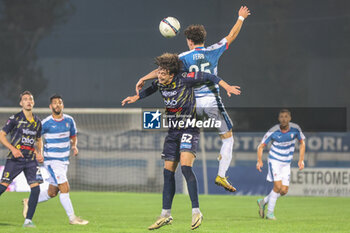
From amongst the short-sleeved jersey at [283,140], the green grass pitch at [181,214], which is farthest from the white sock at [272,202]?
the short-sleeved jersey at [283,140]

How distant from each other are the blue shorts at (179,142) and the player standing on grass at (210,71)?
37 centimetres

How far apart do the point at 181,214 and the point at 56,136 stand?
10.3 feet

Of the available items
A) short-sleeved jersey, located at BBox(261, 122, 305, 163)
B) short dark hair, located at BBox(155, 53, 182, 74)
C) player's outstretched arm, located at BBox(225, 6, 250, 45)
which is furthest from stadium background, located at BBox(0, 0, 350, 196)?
short dark hair, located at BBox(155, 53, 182, 74)

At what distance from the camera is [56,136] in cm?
1143

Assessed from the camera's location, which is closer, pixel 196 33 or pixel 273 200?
pixel 196 33

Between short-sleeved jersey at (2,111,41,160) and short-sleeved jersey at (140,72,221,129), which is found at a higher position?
short-sleeved jersey at (140,72,221,129)

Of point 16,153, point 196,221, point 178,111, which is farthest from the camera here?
point 16,153

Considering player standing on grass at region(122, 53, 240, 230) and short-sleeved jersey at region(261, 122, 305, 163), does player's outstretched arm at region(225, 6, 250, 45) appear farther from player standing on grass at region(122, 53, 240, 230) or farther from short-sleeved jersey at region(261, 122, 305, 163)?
short-sleeved jersey at region(261, 122, 305, 163)

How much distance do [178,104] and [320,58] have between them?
108 ft

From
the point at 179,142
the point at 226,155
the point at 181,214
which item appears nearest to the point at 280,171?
the point at 181,214

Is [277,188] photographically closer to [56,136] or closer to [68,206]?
[68,206]

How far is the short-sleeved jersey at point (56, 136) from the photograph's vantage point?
1140cm

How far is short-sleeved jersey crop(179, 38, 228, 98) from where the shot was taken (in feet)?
29.4

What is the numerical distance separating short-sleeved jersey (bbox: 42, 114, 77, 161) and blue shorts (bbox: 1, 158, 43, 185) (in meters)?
0.73
